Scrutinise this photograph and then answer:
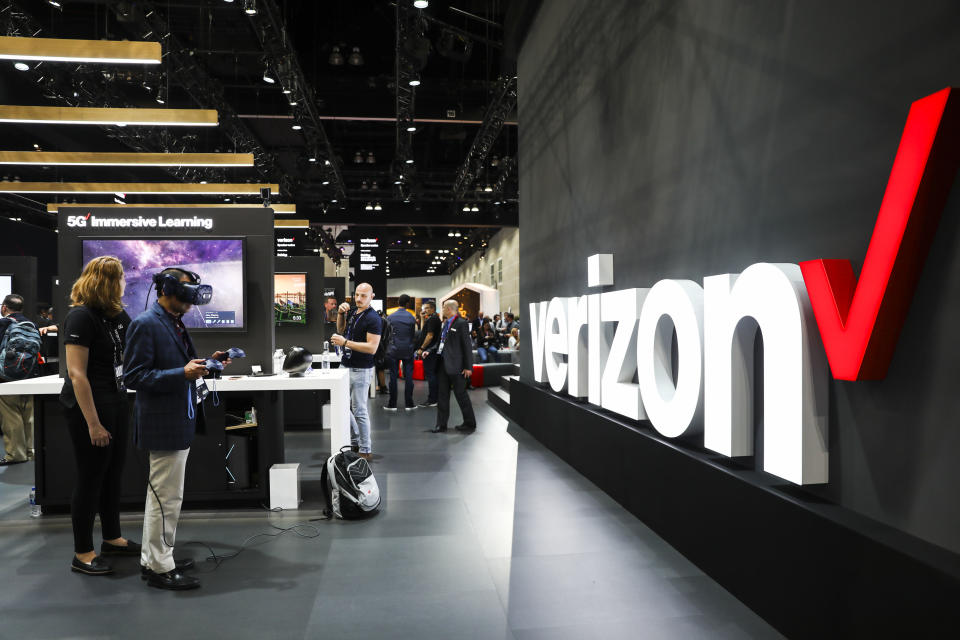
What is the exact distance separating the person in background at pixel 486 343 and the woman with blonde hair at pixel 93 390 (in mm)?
9856

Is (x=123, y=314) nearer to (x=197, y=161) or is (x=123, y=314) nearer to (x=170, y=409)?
(x=170, y=409)

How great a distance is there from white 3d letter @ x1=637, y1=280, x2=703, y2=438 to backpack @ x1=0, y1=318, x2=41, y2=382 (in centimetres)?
529

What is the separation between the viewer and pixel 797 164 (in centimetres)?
245

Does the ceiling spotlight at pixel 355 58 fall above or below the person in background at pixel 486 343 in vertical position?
above

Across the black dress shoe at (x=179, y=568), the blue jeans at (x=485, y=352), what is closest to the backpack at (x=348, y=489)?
the black dress shoe at (x=179, y=568)

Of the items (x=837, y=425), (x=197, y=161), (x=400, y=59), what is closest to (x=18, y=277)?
(x=197, y=161)

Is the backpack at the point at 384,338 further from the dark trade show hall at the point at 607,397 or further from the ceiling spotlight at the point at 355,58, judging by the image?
the ceiling spotlight at the point at 355,58

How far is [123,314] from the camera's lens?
10.4ft

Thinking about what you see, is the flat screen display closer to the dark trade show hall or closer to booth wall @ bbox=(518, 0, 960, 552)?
the dark trade show hall

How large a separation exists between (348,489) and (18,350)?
3690 millimetres

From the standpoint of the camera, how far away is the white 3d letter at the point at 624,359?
389 cm

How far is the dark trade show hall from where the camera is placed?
76.8 inches

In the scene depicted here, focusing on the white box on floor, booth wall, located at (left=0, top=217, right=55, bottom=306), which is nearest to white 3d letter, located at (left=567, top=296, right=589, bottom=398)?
the white box on floor

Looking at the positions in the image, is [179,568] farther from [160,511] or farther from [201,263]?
[201,263]
